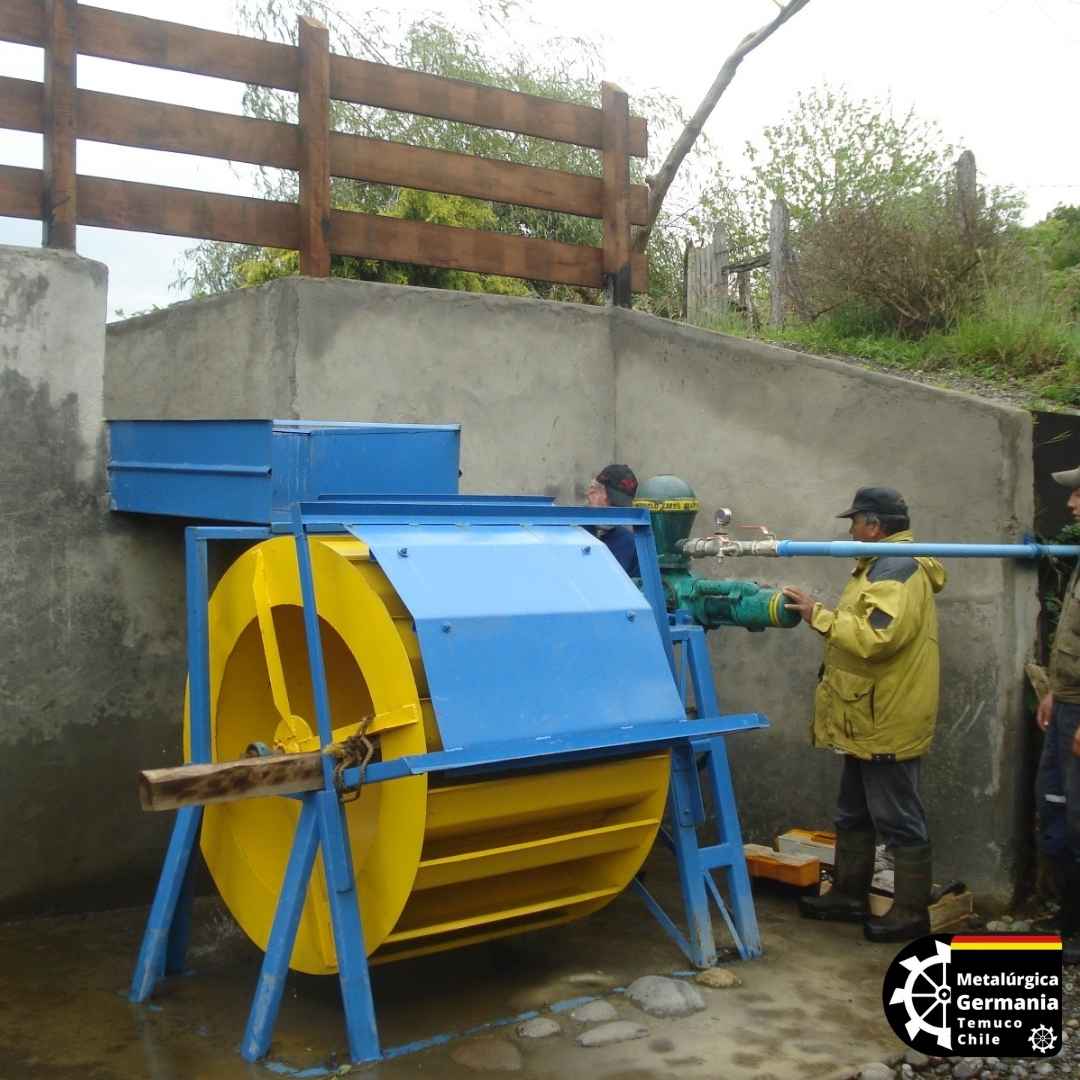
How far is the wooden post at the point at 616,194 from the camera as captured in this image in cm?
722

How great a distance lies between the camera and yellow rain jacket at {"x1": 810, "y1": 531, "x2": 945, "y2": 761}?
5145mm

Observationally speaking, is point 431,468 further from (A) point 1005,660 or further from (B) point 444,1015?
(A) point 1005,660

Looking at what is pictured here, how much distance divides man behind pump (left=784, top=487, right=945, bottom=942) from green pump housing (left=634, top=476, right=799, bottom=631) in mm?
218

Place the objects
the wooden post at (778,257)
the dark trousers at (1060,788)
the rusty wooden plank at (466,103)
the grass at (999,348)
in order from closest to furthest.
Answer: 1. the dark trousers at (1060,788)
2. the rusty wooden plank at (466,103)
3. the grass at (999,348)
4. the wooden post at (778,257)

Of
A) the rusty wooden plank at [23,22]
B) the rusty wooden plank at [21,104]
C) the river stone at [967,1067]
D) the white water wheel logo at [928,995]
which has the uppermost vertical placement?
the rusty wooden plank at [23,22]

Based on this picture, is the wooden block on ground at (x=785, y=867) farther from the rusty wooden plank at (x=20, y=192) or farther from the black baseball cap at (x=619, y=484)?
the rusty wooden plank at (x=20, y=192)

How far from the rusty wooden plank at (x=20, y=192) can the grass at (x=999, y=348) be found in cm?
455

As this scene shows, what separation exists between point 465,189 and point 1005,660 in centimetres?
355

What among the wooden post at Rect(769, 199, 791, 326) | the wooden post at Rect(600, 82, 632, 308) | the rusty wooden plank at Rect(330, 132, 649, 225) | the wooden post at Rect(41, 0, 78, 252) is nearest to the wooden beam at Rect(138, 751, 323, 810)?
the wooden post at Rect(41, 0, 78, 252)

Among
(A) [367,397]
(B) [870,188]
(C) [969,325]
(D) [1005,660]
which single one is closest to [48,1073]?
(A) [367,397]

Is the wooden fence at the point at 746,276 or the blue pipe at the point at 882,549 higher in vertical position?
the wooden fence at the point at 746,276

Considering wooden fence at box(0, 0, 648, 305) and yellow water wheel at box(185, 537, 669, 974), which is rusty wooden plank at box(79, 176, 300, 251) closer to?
wooden fence at box(0, 0, 648, 305)

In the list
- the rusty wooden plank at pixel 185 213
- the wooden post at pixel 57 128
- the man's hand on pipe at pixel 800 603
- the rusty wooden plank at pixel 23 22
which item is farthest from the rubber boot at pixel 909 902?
the rusty wooden plank at pixel 23 22

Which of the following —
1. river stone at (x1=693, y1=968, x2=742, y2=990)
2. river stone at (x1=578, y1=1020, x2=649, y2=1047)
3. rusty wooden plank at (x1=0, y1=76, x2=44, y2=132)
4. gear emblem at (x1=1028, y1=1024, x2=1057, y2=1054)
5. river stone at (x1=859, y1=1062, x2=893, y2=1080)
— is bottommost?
river stone at (x1=859, y1=1062, x2=893, y2=1080)
